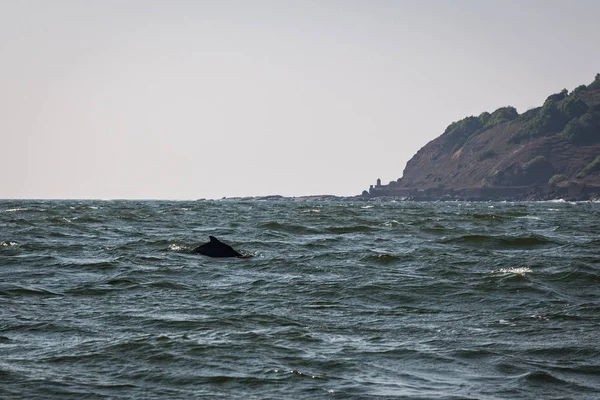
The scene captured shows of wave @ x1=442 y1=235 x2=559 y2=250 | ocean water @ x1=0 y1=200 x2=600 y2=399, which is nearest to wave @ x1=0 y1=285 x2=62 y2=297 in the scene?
ocean water @ x1=0 y1=200 x2=600 y2=399

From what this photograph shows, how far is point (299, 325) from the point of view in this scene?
44.3ft

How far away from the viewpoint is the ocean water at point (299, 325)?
32.4 ft

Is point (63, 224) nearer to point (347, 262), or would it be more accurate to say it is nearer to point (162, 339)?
point (347, 262)

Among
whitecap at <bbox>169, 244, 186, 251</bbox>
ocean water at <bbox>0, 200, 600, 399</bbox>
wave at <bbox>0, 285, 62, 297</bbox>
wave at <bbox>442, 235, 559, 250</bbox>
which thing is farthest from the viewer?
wave at <bbox>442, 235, 559, 250</bbox>

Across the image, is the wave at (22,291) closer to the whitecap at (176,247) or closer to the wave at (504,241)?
the whitecap at (176,247)

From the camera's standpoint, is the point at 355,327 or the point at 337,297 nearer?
the point at 355,327

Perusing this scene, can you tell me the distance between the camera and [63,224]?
41.8 meters

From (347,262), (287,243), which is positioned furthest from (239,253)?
(287,243)

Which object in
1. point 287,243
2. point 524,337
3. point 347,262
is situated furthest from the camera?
point 287,243

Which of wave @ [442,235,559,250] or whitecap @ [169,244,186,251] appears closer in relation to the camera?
whitecap @ [169,244,186,251]

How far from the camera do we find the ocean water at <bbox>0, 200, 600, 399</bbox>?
32.4ft

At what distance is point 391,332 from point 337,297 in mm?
3656

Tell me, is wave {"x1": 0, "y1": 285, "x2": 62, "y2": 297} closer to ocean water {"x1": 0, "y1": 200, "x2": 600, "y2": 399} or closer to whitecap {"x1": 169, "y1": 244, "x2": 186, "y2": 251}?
ocean water {"x1": 0, "y1": 200, "x2": 600, "y2": 399}

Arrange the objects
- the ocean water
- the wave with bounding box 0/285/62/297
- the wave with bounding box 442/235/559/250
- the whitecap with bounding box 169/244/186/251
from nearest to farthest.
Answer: the ocean water, the wave with bounding box 0/285/62/297, the whitecap with bounding box 169/244/186/251, the wave with bounding box 442/235/559/250
